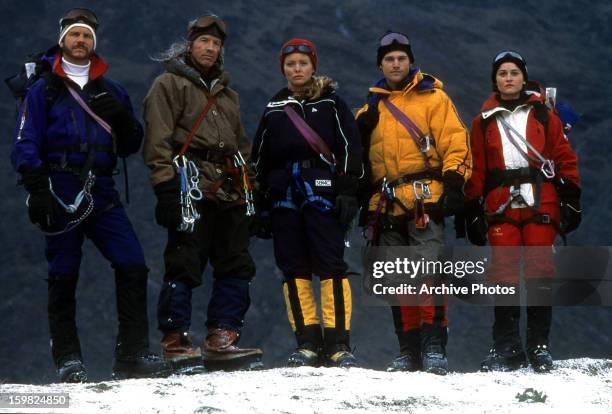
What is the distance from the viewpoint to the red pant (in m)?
8.03

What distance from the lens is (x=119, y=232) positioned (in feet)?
24.0

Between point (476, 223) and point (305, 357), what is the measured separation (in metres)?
1.90

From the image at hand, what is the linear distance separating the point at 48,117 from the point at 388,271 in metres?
2.99

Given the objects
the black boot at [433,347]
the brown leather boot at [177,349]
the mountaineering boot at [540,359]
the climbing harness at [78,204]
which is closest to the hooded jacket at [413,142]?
the black boot at [433,347]

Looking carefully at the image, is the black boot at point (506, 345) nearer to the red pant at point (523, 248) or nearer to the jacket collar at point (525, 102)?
the red pant at point (523, 248)

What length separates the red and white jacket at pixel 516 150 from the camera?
8.19 metres

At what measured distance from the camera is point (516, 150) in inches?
324

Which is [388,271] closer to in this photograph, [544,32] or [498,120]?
[498,120]

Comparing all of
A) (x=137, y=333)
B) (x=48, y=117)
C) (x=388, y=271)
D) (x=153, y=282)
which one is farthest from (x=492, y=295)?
(x=153, y=282)

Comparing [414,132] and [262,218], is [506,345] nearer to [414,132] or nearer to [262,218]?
[414,132]

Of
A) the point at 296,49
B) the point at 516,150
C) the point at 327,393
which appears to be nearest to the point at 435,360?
the point at 327,393

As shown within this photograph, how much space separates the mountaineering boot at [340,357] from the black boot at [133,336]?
4.24 ft

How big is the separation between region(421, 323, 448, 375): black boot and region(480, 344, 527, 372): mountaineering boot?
1.59ft

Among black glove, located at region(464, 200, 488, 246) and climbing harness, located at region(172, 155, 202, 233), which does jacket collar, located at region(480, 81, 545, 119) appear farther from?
climbing harness, located at region(172, 155, 202, 233)
